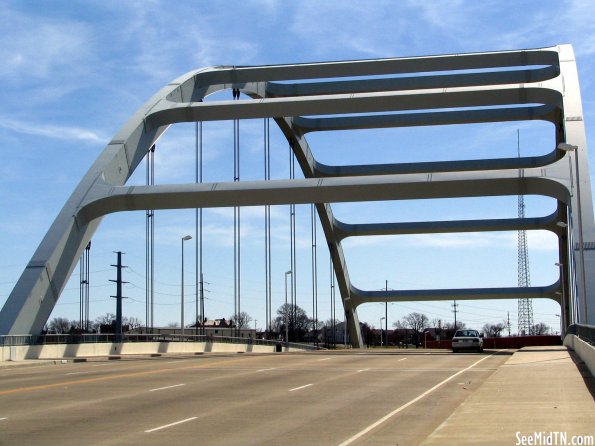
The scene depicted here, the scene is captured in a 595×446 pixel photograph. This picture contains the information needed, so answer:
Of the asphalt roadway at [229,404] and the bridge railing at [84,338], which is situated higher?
the bridge railing at [84,338]

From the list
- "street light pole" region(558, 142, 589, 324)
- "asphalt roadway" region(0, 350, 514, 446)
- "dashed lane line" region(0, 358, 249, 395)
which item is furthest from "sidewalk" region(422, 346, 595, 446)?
"street light pole" region(558, 142, 589, 324)

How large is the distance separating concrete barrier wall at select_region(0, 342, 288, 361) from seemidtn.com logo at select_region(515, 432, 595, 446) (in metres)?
24.7

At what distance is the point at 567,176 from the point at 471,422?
2490 centimetres

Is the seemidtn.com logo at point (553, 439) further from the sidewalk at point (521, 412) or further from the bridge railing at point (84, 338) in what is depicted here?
the bridge railing at point (84, 338)

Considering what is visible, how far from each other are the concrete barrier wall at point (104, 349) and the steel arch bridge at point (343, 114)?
2.57ft

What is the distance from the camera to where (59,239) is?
113ft

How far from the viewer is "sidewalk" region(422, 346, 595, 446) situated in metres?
10.6

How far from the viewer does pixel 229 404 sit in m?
16.3

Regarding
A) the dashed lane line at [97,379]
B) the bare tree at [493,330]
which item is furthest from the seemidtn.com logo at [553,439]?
the bare tree at [493,330]

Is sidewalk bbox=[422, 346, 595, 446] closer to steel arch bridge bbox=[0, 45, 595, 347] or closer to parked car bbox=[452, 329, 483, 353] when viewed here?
steel arch bridge bbox=[0, 45, 595, 347]

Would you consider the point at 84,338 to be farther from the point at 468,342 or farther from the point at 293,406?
the point at 293,406

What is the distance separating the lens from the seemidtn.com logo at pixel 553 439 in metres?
9.77

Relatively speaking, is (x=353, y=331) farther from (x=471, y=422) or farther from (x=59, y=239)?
(x=471, y=422)

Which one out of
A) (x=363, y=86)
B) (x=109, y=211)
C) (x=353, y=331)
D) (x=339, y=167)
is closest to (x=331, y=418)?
(x=109, y=211)
